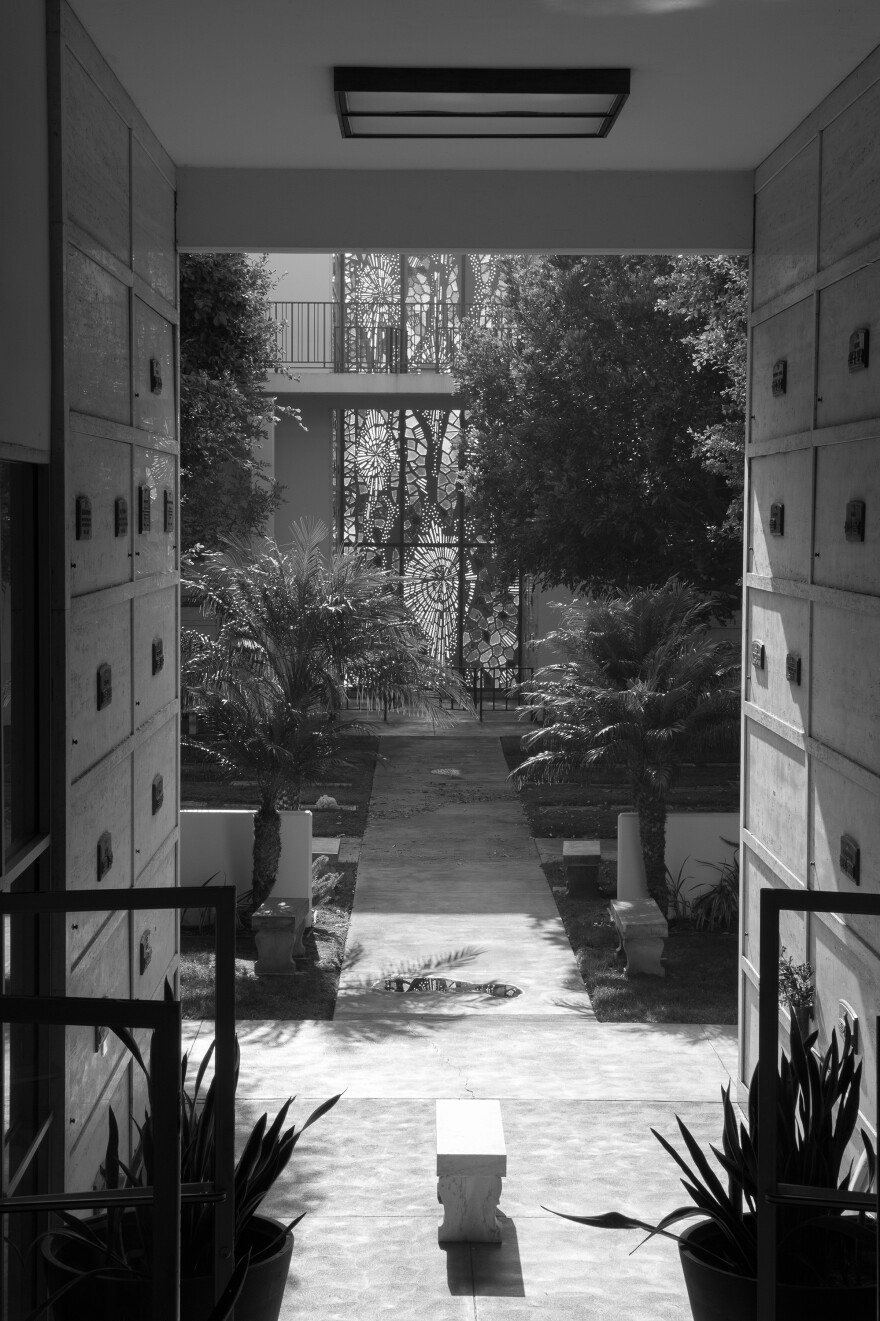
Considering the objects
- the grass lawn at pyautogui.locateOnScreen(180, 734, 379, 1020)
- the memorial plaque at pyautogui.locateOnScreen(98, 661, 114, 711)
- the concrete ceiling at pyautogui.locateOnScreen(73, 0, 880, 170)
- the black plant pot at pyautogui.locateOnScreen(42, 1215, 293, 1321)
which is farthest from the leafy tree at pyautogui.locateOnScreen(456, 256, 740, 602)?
the black plant pot at pyautogui.locateOnScreen(42, 1215, 293, 1321)

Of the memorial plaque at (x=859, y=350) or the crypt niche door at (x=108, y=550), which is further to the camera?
the memorial plaque at (x=859, y=350)

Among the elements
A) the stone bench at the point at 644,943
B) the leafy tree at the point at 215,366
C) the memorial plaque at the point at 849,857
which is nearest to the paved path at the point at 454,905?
the stone bench at the point at 644,943

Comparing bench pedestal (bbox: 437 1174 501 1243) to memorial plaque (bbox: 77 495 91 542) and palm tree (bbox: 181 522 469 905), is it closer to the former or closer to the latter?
memorial plaque (bbox: 77 495 91 542)

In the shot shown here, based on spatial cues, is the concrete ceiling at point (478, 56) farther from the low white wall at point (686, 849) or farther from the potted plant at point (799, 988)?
the low white wall at point (686, 849)

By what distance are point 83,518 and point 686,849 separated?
8.09 m

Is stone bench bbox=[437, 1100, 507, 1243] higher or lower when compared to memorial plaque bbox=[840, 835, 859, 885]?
lower

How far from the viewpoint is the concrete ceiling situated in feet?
14.5

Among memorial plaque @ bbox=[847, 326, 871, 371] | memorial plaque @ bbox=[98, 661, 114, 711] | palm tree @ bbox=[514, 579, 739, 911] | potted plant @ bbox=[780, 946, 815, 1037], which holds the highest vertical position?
memorial plaque @ bbox=[847, 326, 871, 371]

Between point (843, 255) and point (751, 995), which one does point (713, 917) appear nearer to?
point (751, 995)

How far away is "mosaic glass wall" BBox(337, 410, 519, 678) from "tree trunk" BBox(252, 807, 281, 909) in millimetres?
11733

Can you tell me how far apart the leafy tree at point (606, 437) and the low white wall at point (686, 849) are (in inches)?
189

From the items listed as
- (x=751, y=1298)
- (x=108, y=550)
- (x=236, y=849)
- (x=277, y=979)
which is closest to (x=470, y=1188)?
(x=751, y=1298)

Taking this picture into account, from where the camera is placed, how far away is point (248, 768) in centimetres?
1157

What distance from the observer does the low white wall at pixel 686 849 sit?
11.6m
